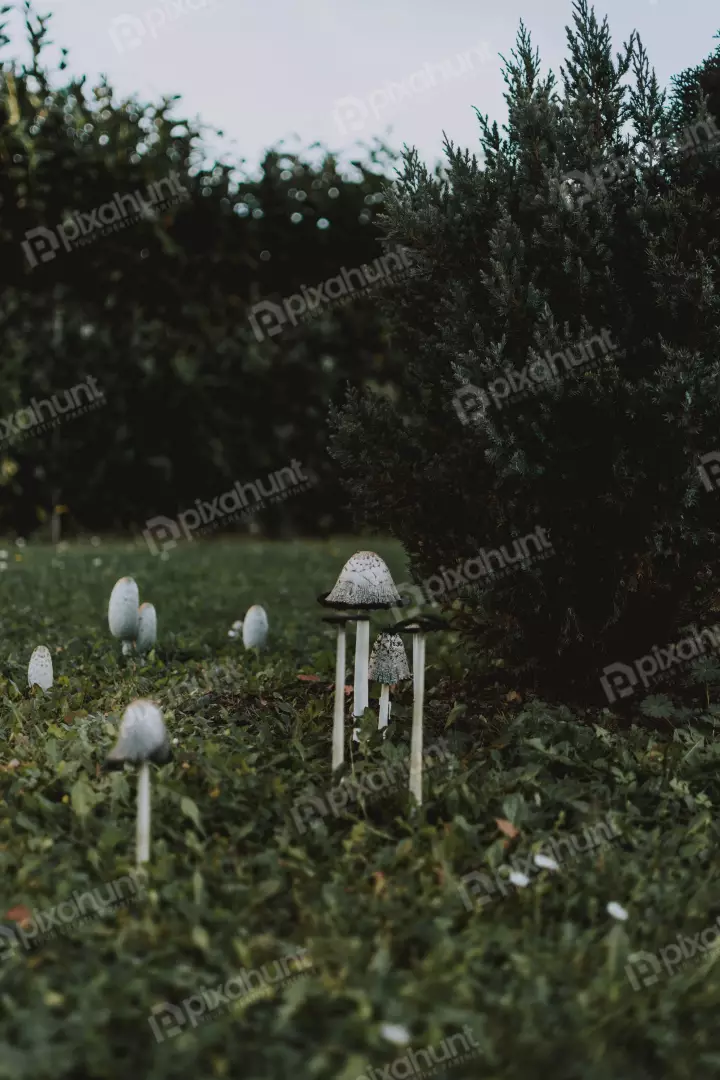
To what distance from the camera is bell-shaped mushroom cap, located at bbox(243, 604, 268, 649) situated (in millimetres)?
5801

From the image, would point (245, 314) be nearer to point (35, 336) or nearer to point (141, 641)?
point (35, 336)

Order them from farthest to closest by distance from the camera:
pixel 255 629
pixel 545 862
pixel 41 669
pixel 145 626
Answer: pixel 255 629
pixel 145 626
pixel 41 669
pixel 545 862

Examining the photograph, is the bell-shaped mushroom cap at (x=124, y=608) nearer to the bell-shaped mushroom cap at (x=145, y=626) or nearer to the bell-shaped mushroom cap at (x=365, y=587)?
the bell-shaped mushroom cap at (x=145, y=626)

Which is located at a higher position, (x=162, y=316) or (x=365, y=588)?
(x=162, y=316)

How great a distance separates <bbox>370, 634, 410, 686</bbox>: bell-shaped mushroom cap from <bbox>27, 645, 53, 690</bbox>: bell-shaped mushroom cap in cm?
187

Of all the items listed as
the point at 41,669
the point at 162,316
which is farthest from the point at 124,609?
the point at 162,316

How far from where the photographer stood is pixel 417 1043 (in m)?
2.40

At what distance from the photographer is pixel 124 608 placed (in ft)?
17.8

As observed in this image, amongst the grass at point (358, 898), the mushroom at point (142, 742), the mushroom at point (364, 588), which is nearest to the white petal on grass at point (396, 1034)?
the grass at point (358, 898)

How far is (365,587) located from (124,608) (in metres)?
2.28

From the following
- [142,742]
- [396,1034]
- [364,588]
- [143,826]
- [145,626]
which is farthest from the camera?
[145,626]

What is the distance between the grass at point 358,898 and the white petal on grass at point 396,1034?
2 centimetres

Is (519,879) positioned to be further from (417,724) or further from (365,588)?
(365,588)

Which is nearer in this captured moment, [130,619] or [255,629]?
[130,619]
